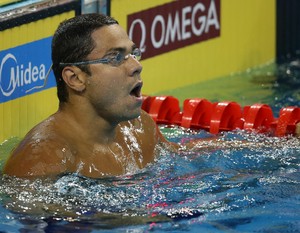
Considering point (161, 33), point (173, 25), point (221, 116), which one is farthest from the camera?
point (173, 25)

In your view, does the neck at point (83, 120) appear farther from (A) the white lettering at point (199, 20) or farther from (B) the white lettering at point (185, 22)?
(A) the white lettering at point (199, 20)

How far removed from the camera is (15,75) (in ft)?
15.3

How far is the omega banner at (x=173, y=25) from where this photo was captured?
576 centimetres

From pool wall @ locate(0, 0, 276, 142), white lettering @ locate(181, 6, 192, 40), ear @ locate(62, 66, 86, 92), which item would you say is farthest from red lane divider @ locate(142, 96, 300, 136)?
ear @ locate(62, 66, 86, 92)

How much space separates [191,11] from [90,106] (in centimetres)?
267

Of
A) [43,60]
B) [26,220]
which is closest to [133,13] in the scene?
[43,60]

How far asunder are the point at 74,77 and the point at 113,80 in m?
0.15

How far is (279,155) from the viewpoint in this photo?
4.19 meters

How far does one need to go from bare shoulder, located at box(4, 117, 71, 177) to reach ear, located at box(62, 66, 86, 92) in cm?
21

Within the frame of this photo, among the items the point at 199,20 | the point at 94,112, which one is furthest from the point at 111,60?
the point at 199,20

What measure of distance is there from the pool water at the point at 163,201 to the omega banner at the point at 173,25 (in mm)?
1874

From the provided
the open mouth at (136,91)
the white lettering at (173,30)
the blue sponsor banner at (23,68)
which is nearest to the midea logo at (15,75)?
the blue sponsor banner at (23,68)

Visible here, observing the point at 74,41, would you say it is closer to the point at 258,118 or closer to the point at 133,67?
the point at 133,67

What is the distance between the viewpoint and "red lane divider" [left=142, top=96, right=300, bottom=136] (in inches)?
187
